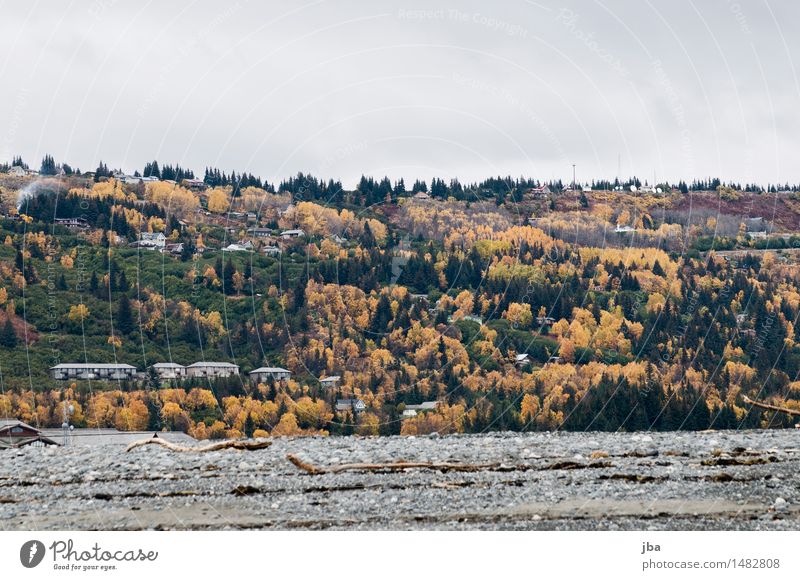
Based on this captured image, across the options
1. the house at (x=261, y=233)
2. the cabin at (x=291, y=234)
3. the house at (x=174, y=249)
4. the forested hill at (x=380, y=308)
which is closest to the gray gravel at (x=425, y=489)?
the forested hill at (x=380, y=308)

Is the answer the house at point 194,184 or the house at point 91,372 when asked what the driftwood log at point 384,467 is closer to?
the house at point 91,372

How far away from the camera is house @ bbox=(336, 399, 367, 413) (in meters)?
86.1

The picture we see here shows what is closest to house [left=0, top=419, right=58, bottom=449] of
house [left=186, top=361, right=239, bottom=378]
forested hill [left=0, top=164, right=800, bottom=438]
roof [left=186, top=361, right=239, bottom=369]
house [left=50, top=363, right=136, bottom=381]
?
forested hill [left=0, top=164, right=800, bottom=438]

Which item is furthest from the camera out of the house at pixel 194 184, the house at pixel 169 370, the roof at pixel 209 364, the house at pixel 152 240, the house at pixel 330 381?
the house at pixel 194 184

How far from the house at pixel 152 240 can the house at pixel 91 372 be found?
5102 centimetres

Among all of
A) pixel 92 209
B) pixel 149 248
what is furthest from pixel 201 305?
pixel 92 209

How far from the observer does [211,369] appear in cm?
10900

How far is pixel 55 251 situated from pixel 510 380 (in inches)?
2764

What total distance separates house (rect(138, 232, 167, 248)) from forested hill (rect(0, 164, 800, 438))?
1.12m

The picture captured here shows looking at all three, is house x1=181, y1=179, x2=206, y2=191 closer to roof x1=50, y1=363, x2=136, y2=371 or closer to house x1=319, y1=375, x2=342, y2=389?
roof x1=50, y1=363, x2=136, y2=371

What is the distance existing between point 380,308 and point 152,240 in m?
45.6

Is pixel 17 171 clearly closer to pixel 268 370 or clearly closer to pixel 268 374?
pixel 268 370

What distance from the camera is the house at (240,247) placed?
6043 inches

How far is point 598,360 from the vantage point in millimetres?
115812
